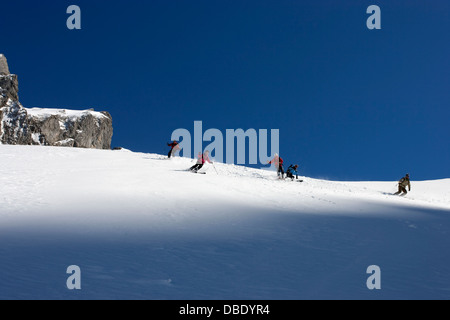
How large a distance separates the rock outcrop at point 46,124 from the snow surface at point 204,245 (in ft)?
398

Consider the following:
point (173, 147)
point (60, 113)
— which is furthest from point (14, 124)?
point (173, 147)

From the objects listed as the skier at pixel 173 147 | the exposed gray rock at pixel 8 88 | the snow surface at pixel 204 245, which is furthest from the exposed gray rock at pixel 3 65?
the snow surface at pixel 204 245

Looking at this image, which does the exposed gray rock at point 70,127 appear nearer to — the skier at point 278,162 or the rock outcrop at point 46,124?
the rock outcrop at point 46,124

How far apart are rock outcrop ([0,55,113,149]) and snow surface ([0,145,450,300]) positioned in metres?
121

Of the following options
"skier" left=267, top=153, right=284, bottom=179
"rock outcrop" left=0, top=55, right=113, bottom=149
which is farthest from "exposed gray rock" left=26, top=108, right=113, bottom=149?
"skier" left=267, top=153, right=284, bottom=179

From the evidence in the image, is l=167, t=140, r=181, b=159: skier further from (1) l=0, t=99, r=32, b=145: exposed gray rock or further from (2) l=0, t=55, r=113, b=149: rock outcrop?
(1) l=0, t=99, r=32, b=145: exposed gray rock

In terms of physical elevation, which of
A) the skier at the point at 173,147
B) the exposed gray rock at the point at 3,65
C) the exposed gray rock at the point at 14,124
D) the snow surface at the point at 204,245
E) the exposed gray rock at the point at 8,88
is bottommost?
the snow surface at the point at 204,245

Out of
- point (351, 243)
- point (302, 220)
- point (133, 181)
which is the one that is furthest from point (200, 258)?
point (133, 181)

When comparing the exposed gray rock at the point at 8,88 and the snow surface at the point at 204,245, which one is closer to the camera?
the snow surface at the point at 204,245

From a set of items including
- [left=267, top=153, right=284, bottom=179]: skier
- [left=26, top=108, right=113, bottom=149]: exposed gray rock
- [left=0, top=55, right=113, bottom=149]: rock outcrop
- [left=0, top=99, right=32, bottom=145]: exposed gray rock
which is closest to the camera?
[left=267, top=153, right=284, bottom=179]: skier

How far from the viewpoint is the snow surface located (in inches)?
205

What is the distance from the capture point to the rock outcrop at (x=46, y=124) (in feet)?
392

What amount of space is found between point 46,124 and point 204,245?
147735 mm
